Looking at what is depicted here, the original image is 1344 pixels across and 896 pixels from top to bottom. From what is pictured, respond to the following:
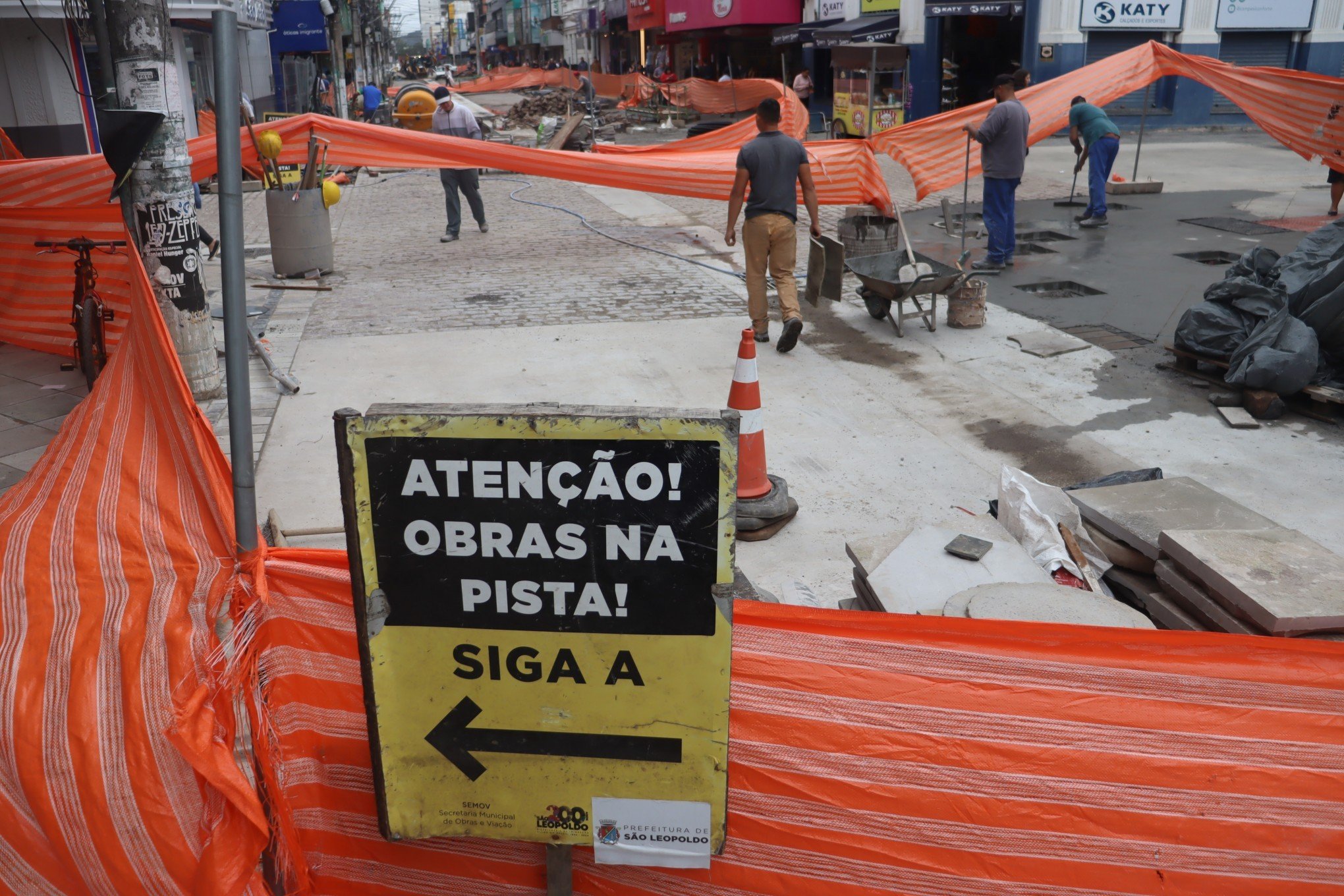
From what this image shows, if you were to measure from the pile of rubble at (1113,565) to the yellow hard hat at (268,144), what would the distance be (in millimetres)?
8620

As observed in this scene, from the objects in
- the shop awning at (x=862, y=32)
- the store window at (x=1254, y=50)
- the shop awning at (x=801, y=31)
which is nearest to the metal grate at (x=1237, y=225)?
the shop awning at (x=862, y=32)

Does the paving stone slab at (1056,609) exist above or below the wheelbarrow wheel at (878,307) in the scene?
above

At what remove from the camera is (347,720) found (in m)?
2.59

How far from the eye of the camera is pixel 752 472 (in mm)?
5270

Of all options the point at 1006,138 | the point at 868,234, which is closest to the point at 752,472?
the point at 868,234

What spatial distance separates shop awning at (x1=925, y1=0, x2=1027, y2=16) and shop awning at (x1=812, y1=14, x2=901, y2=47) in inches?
55.8

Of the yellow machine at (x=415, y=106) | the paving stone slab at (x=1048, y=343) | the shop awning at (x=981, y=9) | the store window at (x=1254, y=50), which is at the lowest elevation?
the paving stone slab at (x=1048, y=343)

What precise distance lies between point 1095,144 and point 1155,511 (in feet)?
Result: 36.4

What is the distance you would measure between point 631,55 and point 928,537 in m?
56.4

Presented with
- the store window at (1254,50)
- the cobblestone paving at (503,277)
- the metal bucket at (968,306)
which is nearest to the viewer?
the metal bucket at (968,306)

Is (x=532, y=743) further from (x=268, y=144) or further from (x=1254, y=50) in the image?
(x=1254, y=50)

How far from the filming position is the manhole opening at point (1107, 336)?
857 centimetres

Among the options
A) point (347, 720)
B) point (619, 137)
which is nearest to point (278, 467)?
point (347, 720)

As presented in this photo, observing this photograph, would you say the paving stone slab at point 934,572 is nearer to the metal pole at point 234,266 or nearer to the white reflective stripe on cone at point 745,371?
the white reflective stripe on cone at point 745,371
